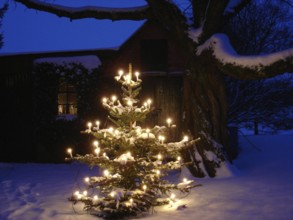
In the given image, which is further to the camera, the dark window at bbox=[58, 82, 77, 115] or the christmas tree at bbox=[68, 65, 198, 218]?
the dark window at bbox=[58, 82, 77, 115]

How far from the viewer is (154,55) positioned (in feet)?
45.4

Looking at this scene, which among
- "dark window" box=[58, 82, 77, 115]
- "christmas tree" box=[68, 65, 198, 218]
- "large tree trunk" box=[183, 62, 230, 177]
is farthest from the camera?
"dark window" box=[58, 82, 77, 115]

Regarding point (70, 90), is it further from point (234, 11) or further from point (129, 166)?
point (129, 166)

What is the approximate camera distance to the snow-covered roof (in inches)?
520

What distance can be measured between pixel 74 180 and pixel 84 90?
4.47 meters

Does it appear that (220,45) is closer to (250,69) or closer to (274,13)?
(250,69)

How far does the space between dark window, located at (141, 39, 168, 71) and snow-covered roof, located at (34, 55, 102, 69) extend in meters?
1.72

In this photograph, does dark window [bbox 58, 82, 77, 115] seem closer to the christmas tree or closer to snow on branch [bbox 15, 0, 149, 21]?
snow on branch [bbox 15, 0, 149, 21]

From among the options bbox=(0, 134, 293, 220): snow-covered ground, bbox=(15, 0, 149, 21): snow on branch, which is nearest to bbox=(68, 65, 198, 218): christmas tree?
bbox=(0, 134, 293, 220): snow-covered ground

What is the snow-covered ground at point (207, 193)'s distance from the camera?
5.89 m

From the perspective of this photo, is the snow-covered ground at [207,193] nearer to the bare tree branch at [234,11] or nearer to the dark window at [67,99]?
the dark window at [67,99]

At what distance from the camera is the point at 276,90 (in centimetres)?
1636

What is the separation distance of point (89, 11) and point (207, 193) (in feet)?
16.3

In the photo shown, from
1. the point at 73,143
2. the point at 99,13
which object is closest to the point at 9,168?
the point at 73,143
